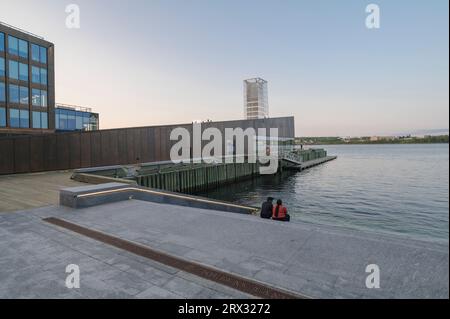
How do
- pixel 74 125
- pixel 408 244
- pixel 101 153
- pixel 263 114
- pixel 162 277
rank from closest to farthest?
pixel 162 277 < pixel 408 244 < pixel 101 153 < pixel 74 125 < pixel 263 114

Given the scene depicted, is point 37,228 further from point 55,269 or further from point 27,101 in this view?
point 27,101

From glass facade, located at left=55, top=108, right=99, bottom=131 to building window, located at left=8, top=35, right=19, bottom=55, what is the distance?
1316cm

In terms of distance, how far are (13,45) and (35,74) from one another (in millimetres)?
4717

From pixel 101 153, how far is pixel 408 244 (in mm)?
21992

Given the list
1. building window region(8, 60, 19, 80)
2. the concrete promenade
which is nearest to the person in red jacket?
the concrete promenade

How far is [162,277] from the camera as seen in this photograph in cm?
425

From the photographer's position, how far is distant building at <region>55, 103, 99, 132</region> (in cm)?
5153

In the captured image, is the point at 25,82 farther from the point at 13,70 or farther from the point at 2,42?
the point at 2,42

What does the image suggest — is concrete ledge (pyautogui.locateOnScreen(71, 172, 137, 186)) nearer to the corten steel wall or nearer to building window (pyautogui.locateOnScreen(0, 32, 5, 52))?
the corten steel wall

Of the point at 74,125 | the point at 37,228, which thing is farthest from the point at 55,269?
the point at 74,125

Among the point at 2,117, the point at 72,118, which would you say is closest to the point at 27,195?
the point at 2,117

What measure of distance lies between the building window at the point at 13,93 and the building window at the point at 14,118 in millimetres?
1528
